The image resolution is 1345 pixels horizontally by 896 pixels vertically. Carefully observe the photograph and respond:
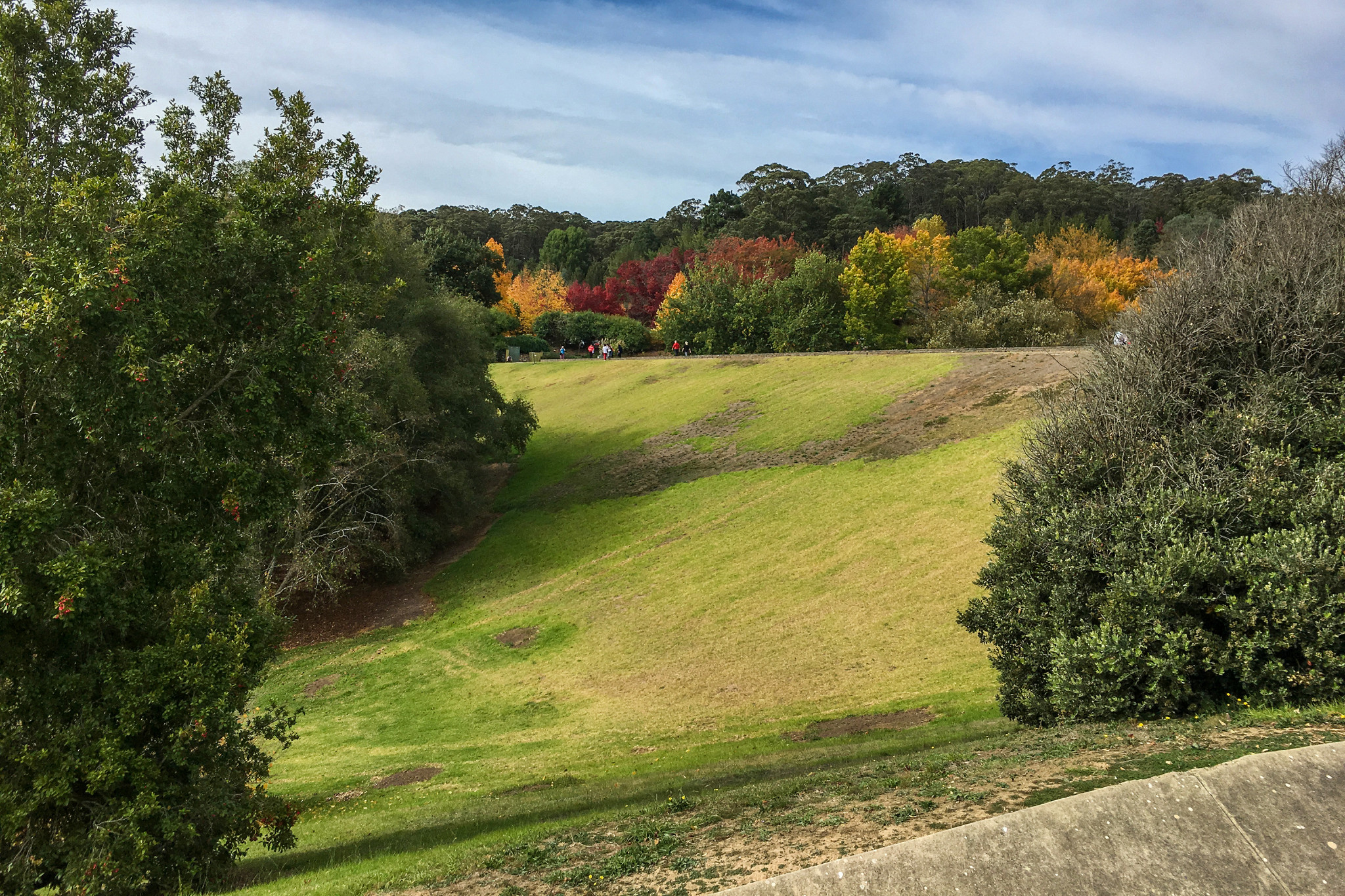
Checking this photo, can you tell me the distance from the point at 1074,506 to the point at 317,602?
1274 inches

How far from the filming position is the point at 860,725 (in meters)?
18.5

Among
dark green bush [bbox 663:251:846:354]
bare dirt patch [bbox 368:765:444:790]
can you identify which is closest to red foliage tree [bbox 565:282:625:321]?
dark green bush [bbox 663:251:846:354]

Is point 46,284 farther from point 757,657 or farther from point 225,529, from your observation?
point 757,657

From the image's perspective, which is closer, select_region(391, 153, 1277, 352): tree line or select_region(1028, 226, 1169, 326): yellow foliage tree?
select_region(391, 153, 1277, 352): tree line

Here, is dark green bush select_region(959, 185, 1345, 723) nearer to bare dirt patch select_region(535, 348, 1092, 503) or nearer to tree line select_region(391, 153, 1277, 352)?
bare dirt patch select_region(535, 348, 1092, 503)

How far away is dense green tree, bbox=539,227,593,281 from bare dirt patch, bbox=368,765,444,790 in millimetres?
95640

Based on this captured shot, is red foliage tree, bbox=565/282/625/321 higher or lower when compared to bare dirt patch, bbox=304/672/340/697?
higher

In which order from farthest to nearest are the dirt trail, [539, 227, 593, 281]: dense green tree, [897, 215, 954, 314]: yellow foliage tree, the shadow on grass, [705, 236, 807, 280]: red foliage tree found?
[539, 227, 593, 281]: dense green tree < [705, 236, 807, 280]: red foliage tree < [897, 215, 954, 314]: yellow foliage tree < the dirt trail < the shadow on grass

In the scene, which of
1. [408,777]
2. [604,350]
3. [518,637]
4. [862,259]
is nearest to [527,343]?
[604,350]

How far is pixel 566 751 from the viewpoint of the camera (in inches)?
785

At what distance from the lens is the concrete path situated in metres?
6.15

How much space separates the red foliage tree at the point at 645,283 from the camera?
3688 inches

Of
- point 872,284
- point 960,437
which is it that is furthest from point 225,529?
point 872,284

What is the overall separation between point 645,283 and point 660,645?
74.2m
